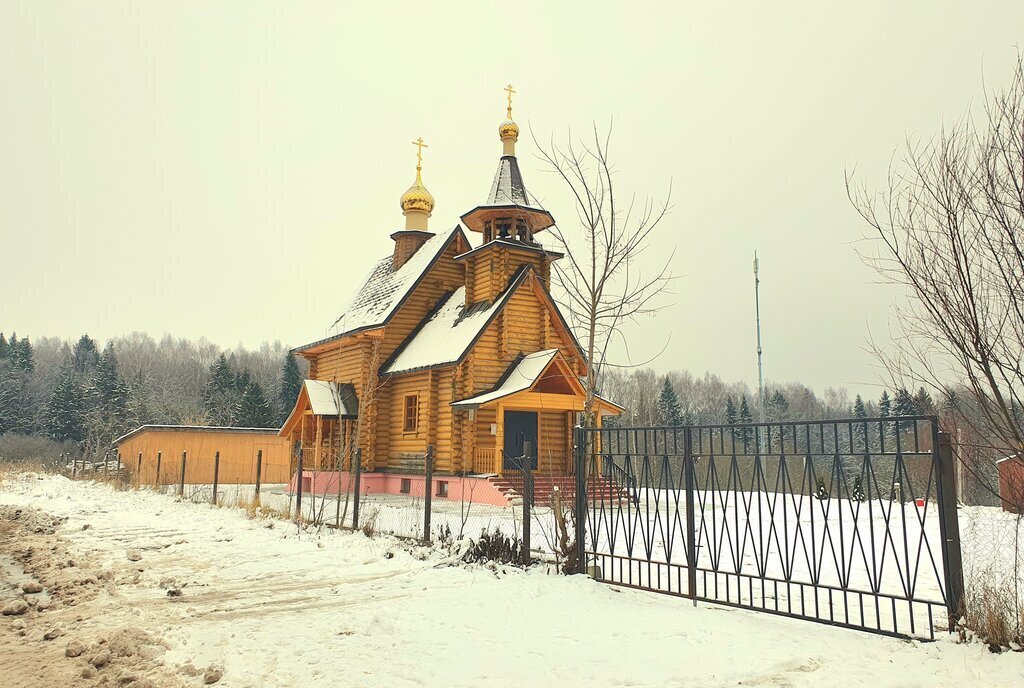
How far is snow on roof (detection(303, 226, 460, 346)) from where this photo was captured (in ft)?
79.8

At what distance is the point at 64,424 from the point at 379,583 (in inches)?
2282

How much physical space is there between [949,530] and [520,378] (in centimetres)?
1509

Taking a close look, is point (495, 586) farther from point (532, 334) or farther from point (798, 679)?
point (532, 334)

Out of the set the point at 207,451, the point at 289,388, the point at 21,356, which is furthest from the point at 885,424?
the point at 21,356

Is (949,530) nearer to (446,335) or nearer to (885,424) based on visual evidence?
(885,424)

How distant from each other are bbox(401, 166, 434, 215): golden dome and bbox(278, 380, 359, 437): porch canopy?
27.5 feet

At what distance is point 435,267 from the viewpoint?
2531 cm

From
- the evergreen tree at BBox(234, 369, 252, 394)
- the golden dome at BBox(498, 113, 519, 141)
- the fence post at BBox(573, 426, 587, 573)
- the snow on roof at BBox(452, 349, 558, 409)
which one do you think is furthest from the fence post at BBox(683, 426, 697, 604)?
the evergreen tree at BBox(234, 369, 252, 394)

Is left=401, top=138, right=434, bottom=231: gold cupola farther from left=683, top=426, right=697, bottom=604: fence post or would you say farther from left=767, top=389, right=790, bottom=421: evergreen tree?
left=767, top=389, right=790, bottom=421: evergreen tree

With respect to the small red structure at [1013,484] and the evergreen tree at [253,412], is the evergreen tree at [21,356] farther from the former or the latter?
the small red structure at [1013,484]

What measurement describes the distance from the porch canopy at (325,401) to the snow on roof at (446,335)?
185 centimetres

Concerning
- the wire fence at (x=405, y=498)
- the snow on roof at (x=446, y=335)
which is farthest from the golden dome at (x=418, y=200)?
the wire fence at (x=405, y=498)

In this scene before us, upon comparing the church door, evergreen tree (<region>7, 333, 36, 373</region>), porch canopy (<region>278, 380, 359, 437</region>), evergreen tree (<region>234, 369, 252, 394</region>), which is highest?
evergreen tree (<region>7, 333, 36, 373</region>)

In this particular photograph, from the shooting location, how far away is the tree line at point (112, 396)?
175 feet
